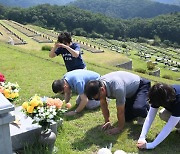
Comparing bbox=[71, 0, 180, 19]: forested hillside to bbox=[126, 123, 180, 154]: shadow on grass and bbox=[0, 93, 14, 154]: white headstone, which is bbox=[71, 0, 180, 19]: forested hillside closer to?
bbox=[126, 123, 180, 154]: shadow on grass

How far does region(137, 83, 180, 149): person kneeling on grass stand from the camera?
388cm

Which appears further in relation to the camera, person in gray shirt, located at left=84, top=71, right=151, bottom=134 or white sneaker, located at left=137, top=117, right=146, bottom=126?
white sneaker, located at left=137, top=117, right=146, bottom=126

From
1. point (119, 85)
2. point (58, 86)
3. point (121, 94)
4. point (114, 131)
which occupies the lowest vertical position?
point (114, 131)

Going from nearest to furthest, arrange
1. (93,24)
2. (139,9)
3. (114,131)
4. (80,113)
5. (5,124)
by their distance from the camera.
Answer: (5,124) < (114,131) < (80,113) < (93,24) < (139,9)

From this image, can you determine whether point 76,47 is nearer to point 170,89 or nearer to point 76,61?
point 76,61

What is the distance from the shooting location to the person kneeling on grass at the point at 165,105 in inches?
153

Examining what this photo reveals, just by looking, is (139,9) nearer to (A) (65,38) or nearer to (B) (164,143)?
(A) (65,38)

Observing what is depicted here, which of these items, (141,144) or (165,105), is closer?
(165,105)

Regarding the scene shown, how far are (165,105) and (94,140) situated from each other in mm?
1230

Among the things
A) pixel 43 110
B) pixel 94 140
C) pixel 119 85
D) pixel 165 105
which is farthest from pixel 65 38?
pixel 165 105

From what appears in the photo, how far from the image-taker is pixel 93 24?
306 feet

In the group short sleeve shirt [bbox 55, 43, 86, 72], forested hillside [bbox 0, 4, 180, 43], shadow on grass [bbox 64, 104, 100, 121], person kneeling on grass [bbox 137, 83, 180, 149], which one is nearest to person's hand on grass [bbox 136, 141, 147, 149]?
person kneeling on grass [bbox 137, 83, 180, 149]

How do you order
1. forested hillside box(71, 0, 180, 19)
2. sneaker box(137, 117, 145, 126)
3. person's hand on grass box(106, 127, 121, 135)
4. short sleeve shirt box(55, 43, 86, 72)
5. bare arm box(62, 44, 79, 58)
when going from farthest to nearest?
→ forested hillside box(71, 0, 180, 19)
short sleeve shirt box(55, 43, 86, 72)
bare arm box(62, 44, 79, 58)
sneaker box(137, 117, 145, 126)
person's hand on grass box(106, 127, 121, 135)

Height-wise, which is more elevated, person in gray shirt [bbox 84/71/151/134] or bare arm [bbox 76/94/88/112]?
person in gray shirt [bbox 84/71/151/134]
